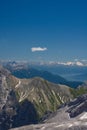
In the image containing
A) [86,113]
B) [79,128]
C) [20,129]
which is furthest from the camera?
[86,113]

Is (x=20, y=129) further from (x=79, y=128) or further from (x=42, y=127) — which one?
(x=79, y=128)

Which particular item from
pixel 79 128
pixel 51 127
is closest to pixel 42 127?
pixel 51 127

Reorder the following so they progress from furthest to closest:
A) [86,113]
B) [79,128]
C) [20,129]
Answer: [86,113] → [20,129] → [79,128]

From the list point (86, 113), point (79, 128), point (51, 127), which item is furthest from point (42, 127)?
point (86, 113)

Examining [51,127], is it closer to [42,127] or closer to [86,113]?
[42,127]

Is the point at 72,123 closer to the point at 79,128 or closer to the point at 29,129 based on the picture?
the point at 79,128

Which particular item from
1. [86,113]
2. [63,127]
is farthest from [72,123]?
[86,113]

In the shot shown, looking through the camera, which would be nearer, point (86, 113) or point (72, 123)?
point (72, 123)
